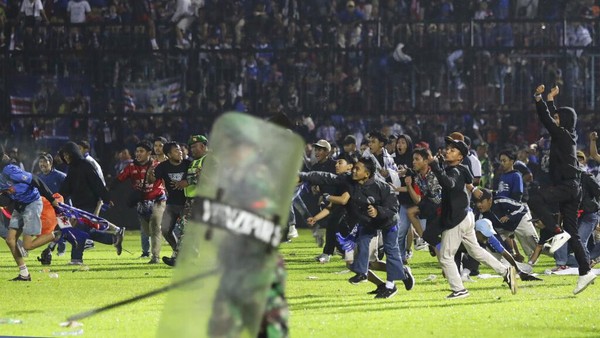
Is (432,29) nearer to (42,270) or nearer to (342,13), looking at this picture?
(342,13)

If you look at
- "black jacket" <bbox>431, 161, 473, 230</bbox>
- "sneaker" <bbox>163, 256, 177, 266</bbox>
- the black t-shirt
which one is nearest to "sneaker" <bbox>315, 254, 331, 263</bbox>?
"sneaker" <bbox>163, 256, 177, 266</bbox>

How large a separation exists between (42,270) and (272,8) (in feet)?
43.1

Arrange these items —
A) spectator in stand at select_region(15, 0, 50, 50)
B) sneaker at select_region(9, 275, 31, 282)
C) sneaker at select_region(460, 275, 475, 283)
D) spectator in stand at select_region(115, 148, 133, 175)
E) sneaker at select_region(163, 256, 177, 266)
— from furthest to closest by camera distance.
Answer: spectator in stand at select_region(15, 0, 50, 50), spectator in stand at select_region(115, 148, 133, 175), sneaker at select_region(163, 256, 177, 266), sneaker at select_region(9, 275, 31, 282), sneaker at select_region(460, 275, 475, 283)

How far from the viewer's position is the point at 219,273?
21.6 ft

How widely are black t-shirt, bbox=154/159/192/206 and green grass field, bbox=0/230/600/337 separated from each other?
37.5 inches

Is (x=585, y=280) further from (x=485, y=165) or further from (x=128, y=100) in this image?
(x=128, y=100)

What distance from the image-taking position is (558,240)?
590 inches

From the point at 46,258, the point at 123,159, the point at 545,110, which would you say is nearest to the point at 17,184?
the point at 46,258

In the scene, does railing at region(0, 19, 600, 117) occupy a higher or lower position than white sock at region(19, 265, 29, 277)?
higher

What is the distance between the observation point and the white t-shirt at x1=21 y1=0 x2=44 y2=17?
1207 inches

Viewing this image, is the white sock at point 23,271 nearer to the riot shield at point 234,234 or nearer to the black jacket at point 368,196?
the black jacket at point 368,196

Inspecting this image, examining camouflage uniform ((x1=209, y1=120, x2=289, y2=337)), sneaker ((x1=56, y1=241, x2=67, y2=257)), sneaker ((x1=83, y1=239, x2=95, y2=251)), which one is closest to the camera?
camouflage uniform ((x1=209, y1=120, x2=289, y2=337))

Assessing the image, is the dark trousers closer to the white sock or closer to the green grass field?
the green grass field

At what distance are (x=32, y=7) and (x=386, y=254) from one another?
59.1 feet
